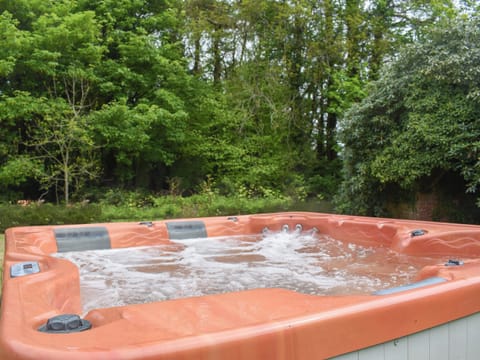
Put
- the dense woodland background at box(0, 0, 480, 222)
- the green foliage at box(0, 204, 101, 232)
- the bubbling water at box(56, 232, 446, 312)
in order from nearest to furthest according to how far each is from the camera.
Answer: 1. the bubbling water at box(56, 232, 446, 312)
2. the green foliage at box(0, 204, 101, 232)
3. the dense woodland background at box(0, 0, 480, 222)

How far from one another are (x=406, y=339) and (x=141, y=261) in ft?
8.12

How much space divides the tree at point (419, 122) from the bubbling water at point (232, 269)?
2.18 m

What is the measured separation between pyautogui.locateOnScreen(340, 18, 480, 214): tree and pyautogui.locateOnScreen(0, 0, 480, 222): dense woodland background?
0.04 meters

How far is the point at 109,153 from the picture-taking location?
9.59 meters

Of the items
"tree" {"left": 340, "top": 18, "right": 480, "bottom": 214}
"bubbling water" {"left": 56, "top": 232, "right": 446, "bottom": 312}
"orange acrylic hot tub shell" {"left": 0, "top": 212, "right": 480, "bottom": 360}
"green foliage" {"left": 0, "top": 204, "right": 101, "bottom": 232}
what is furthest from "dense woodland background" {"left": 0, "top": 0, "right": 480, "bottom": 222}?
"orange acrylic hot tub shell" {"left": 0, "top": 212, "right": 480, "bottom": 360}

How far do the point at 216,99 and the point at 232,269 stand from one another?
7.96 meters

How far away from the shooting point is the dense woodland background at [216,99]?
634cm

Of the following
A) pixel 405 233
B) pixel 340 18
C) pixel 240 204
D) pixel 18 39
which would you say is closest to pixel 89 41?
pixel 18 39

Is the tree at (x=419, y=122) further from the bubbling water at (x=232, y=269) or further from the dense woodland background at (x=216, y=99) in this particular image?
the bubbling water at (x=232, y=269)

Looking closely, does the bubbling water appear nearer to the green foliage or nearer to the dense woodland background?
the green foliage

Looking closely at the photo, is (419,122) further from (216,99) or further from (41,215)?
(216,99)

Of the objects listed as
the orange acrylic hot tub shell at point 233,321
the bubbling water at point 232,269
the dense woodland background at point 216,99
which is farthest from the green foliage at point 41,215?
the orange acrylic hot tub shell at point 233,321

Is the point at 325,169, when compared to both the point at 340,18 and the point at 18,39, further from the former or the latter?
the point at 18,39

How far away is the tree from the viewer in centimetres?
500
